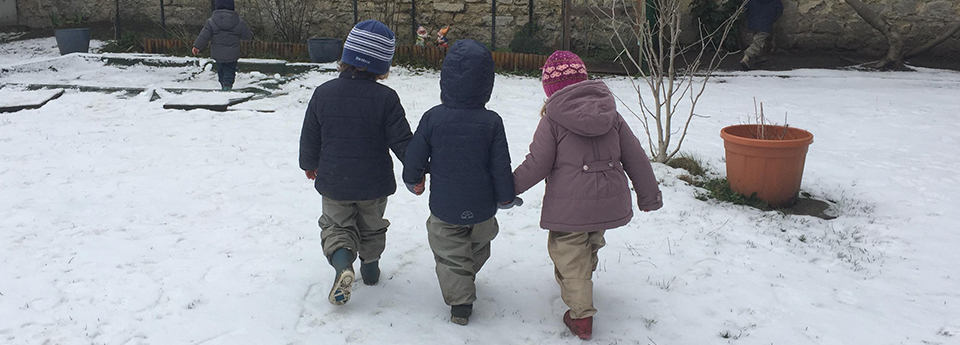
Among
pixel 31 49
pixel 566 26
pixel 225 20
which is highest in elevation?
pixel 566 26

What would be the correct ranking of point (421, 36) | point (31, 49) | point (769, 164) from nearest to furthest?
point (769, 164) → point (421, 36) → point (31, 49)

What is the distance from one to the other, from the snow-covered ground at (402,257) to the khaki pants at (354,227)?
246mm

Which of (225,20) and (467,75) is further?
(225,20)

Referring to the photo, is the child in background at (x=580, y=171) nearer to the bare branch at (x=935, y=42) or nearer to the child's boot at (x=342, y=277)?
the child's boot at (x=342, y=277)

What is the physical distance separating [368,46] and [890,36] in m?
9.86

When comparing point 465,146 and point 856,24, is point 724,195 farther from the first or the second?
point 856,24

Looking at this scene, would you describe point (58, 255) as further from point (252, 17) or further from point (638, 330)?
point (252, 17)

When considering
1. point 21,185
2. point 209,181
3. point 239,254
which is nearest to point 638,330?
point 239,254

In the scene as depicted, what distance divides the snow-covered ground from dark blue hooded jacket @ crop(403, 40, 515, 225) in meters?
0.59

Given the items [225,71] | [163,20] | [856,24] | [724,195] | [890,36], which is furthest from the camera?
[163,20]

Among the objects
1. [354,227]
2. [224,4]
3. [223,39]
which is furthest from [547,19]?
[354,227]

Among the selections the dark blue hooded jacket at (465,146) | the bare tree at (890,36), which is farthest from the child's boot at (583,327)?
the bare tree at (890,36)

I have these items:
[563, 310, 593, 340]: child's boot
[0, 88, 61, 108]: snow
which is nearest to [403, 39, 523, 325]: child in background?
[563, 310, 593, 340]: child's boot

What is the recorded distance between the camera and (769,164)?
4.64 meters
